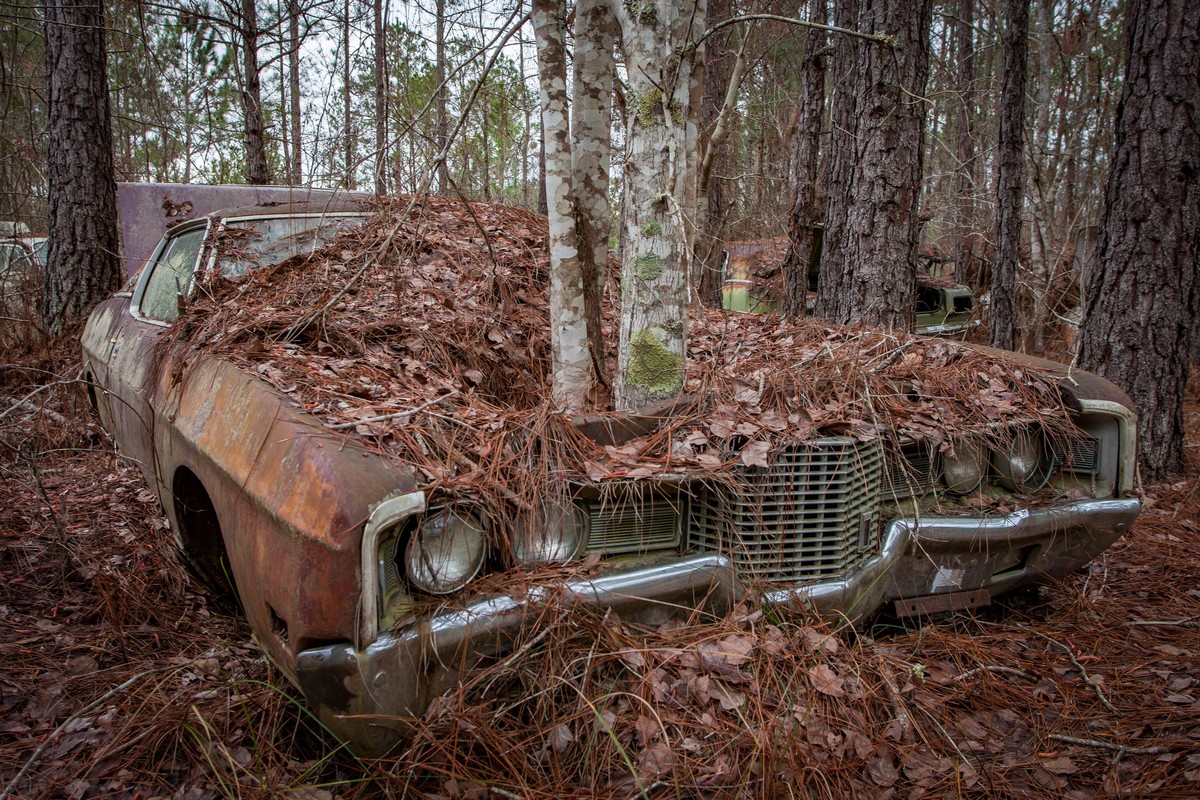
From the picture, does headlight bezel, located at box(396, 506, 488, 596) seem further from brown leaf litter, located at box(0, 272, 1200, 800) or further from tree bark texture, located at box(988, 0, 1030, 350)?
tree bark texture, located at box(988, 0, 1030, 350)

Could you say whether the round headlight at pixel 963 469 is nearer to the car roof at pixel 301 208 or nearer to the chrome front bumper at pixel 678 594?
the chrome front bumper at pixel 678 594

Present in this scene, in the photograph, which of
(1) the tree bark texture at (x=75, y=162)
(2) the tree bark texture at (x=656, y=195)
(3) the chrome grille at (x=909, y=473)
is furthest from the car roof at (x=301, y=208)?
(1) the tree bark texture at (x=75, y=162)

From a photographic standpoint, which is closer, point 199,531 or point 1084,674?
point 1084,674

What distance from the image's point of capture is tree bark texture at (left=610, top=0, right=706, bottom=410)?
103 inches

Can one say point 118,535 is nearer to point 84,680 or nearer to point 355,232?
point 84,680

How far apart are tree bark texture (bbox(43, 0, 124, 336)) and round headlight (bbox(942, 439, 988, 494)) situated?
22.8 ft

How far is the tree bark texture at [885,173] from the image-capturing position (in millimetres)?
4672

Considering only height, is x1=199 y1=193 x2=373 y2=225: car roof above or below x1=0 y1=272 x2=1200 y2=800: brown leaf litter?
above

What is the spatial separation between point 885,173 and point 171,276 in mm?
4249

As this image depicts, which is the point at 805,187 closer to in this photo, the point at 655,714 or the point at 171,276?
the point at 171,276

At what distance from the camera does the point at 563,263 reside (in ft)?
10.0

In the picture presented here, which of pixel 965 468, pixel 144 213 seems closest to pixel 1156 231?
pixel 965 468

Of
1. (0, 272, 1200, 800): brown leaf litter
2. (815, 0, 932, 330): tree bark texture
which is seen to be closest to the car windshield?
(0, 272, 1200, 800): brown leaf litter

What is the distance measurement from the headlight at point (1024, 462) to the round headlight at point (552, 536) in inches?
66.4
